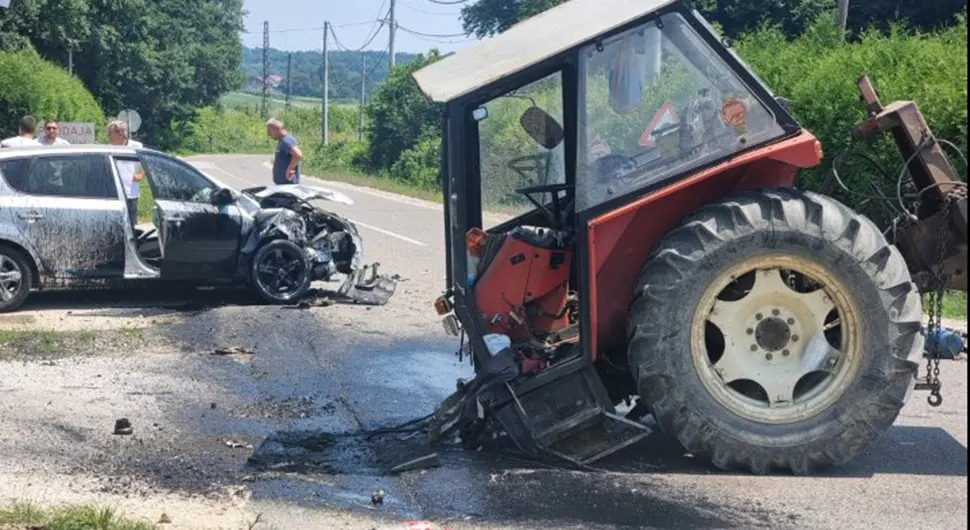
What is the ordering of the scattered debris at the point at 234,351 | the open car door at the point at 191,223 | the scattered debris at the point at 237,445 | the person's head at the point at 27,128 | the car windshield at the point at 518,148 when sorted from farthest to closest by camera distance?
the person's head at the point at 27,128, the open car door at the point at 191,223, the scattered debris at the point at 234,351, the car windshield at the point at 518,148, the scattered debris at the point at 237,445

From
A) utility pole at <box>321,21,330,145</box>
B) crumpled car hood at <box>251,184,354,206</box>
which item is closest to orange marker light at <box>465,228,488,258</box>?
crumpled car hood at <box>251,184,354,206</box>

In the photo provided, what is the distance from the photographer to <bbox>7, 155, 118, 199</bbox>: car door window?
467 inches

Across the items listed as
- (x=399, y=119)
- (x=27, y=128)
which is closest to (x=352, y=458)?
(x=27, y=128)

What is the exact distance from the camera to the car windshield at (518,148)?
739cm

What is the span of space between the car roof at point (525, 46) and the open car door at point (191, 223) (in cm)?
575

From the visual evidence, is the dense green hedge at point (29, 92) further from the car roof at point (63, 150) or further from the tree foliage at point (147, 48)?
the car roof at point (63, 150)

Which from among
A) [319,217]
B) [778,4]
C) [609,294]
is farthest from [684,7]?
[778,4]

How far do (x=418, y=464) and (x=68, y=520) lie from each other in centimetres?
194

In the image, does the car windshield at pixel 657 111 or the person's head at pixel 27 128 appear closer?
the car windshield at pixel 657 111

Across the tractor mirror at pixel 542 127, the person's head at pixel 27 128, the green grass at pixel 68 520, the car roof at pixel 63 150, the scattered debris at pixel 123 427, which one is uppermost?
the tractor mirror at pixel 542 127

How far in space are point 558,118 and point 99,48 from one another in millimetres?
52667

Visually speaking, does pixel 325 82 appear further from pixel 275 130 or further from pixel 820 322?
pixel 820 322

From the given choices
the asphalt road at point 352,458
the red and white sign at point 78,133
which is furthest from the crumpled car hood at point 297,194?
the red and white sign at point 78,133

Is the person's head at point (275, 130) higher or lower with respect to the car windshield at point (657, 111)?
lower
